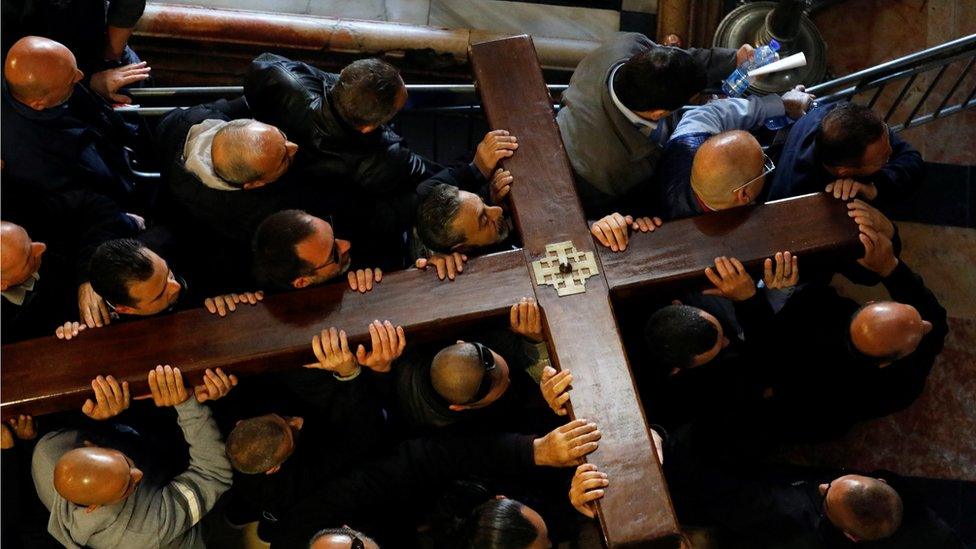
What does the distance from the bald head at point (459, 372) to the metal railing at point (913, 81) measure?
73.4 inches

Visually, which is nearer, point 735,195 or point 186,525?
point 735,195

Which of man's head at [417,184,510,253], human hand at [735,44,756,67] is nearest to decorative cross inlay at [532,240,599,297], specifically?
man's head at [417,184,510,253]

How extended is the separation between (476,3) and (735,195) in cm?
225

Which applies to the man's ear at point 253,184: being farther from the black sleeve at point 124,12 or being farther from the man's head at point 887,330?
the man's head at point 887,330

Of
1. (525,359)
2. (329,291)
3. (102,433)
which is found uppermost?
(329,291)

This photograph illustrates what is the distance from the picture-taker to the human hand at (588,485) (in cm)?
289

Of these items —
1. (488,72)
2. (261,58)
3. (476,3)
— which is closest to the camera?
(488,72)

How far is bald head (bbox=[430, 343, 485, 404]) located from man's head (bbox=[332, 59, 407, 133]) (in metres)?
0.85

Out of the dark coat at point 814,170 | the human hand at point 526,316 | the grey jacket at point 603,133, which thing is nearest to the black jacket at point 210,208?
the human hand at point 526,316

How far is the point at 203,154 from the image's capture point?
336cm

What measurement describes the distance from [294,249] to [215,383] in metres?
0.51

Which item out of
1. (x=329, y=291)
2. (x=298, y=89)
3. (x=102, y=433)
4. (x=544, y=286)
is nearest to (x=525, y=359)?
(x=544, y=286)

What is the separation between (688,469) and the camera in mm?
3629

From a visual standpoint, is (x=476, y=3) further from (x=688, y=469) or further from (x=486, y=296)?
(x=688, y=469)
